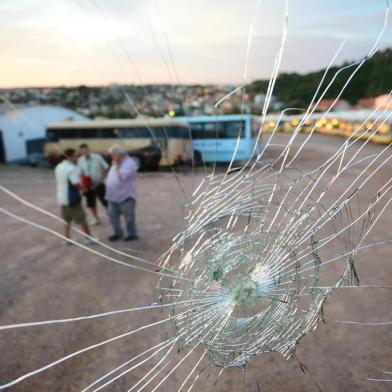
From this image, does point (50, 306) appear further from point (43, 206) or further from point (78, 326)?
point (43, 206)

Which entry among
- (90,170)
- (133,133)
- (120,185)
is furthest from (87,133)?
(120,185)

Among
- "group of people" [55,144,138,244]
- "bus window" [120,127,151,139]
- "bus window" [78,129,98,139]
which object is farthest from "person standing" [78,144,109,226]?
"bus window" [78,129,98,139]

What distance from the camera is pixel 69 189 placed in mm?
4996

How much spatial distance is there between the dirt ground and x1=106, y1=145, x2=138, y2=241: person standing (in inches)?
17.2

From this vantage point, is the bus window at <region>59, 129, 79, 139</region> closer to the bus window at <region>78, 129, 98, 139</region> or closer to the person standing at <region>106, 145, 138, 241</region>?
the bus window at <region>78, 129, 98, 139</region>

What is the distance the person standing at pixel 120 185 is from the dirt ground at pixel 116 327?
1.44 feet

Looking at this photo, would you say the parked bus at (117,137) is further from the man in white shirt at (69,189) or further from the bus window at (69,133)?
the man in white shirt at (69,189)

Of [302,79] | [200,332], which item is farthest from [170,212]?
[200,332]

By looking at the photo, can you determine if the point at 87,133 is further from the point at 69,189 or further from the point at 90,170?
the point at 69,189

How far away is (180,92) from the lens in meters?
2.64

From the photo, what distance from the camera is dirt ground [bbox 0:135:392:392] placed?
9.27 feet

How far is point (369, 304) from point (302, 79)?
6.63 ft

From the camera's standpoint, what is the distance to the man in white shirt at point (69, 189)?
16.2ft

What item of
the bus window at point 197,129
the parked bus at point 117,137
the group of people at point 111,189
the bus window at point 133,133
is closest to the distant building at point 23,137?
the parked bus at point 117,137
